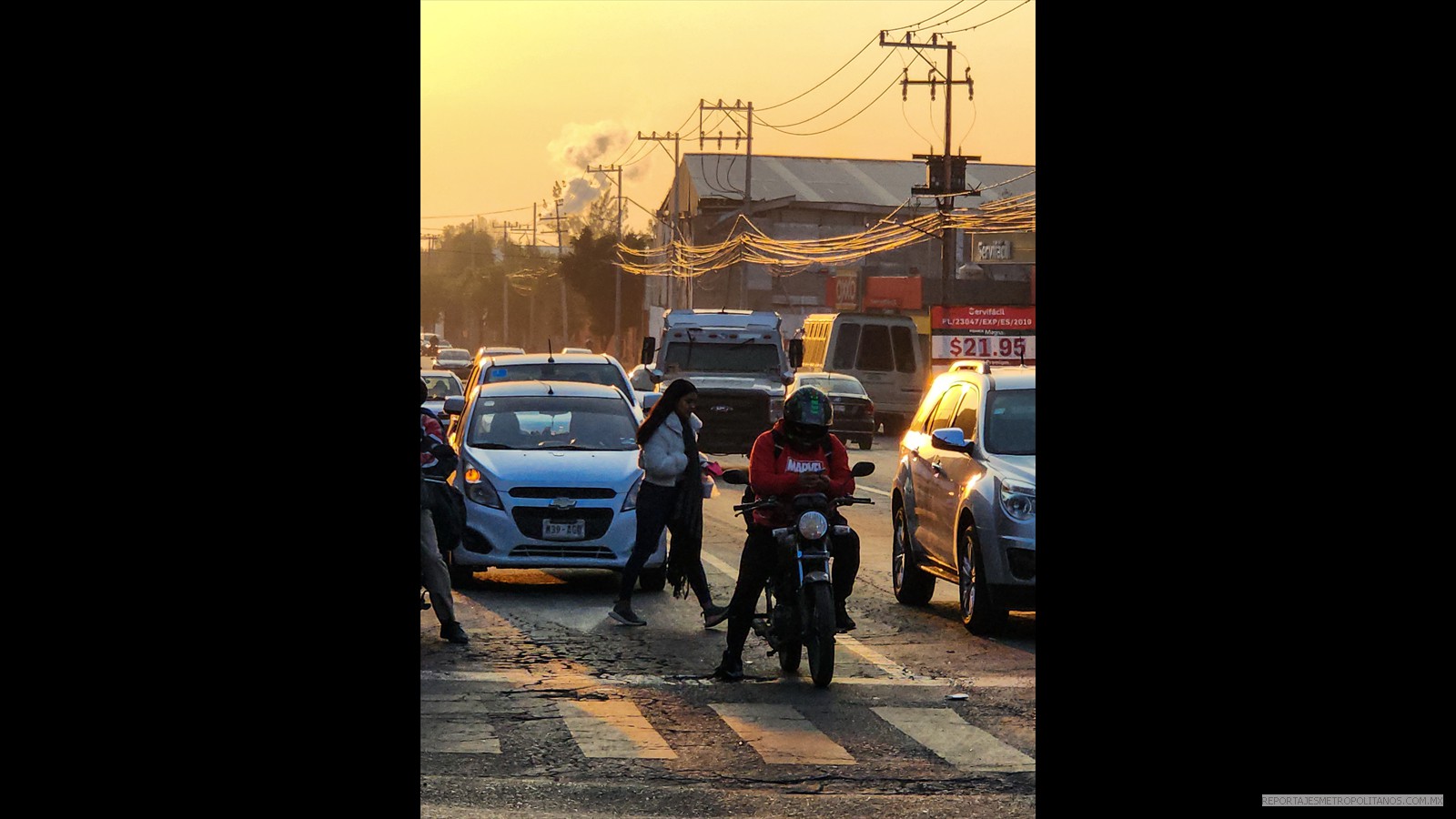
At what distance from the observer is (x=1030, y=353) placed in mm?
52719

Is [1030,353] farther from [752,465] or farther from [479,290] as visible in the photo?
[479,290]

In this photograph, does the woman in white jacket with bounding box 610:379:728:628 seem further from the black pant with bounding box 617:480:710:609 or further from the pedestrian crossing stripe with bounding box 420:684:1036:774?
the pedestrian crossing stripe with bounding box 420:684:1036:774

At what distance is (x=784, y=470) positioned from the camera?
36.9 ft

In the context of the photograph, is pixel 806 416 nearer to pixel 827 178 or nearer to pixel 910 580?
pixel 910 580

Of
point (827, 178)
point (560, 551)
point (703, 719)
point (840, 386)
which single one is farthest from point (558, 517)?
point (827, 178)

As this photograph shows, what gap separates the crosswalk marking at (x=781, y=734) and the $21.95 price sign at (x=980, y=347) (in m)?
38.6

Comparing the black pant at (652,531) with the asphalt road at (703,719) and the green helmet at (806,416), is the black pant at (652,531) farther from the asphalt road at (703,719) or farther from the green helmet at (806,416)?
the green helmet at (806,416)

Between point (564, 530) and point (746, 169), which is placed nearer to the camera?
point (564, 530)

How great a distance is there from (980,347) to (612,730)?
4031 centimetres

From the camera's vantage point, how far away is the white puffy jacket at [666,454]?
542 inches
